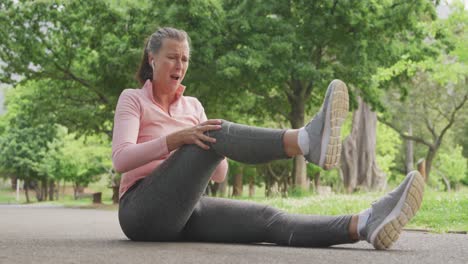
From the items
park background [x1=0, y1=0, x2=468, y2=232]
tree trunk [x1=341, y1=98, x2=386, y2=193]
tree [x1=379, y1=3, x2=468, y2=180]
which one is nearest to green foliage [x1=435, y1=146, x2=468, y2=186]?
tree [x1=379, y1=3, x2=468, y2=180]

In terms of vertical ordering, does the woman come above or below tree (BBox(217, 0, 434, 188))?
below

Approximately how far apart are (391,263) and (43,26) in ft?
67.9

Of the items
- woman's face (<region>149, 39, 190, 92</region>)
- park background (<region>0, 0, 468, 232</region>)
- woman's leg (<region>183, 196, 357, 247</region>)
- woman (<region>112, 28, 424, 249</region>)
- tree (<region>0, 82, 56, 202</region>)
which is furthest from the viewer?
tree (<region>0, 82, 56, 202</region>)

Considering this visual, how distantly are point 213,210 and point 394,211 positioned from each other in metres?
1.23

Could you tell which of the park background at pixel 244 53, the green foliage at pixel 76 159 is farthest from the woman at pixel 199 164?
the green foliage at pixel 76 159

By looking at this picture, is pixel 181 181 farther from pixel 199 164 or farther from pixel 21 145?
pixel 21 145

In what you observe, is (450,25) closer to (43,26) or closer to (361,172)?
(361,172)

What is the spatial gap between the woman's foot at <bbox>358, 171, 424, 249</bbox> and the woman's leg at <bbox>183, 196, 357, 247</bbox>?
188mm

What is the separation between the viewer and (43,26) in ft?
74.3

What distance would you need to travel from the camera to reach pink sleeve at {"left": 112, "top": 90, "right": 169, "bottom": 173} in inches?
160

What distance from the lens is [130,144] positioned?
4156mm

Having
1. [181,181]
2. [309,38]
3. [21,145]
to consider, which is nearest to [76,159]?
[21,145]

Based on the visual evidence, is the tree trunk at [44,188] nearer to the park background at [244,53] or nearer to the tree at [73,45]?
the park background at [244,53]

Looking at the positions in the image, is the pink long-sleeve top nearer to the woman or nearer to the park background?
the woman
